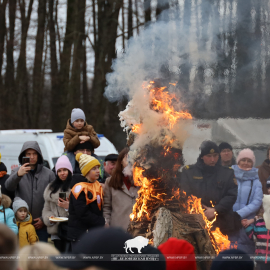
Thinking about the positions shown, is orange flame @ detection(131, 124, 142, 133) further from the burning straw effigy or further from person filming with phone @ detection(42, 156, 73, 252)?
person filming with phone @ detection(42, 156, 73, 252)

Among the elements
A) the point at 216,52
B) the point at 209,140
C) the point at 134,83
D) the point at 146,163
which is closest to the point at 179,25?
the point at 216,52

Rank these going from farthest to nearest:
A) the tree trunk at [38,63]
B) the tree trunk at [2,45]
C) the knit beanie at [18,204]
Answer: the tree trunk at [2,45] → the tree trunk at [38,63] → the knit beanie at [18,204]

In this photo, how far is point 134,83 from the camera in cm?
432

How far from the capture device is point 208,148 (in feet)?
13.9

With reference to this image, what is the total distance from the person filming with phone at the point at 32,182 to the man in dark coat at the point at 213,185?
2087mm

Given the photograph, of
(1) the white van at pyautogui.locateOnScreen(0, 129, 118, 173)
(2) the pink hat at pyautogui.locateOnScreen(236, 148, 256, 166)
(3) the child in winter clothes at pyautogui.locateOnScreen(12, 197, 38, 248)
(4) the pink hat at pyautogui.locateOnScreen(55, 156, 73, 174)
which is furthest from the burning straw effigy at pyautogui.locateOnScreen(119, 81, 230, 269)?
(1) the white van at pyautogui.locateOnScreen(0, 129, 118, 173)

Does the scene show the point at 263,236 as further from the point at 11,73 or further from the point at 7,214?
the point at 11,73

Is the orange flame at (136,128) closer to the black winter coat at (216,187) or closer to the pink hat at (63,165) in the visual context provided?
the black winter coat at (216,187)

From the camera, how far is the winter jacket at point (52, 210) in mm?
4812

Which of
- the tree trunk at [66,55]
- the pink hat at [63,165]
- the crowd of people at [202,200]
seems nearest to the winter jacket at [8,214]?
the crowd of people at [202,200]

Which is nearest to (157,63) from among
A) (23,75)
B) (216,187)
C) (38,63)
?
(216,187)

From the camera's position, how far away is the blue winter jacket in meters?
4.18

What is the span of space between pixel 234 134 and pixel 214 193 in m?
0.75

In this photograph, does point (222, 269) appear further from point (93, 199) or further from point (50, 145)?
point (50, 145)
